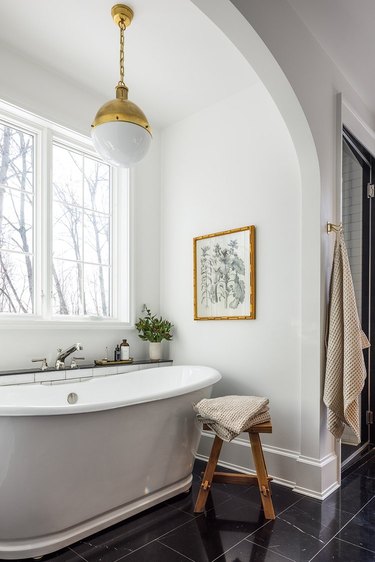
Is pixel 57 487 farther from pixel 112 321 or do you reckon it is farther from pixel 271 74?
pixel 271 74

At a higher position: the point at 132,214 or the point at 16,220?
the point at 132,214

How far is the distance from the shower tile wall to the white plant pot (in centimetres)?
162

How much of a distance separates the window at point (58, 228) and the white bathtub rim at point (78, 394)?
1.86 feet

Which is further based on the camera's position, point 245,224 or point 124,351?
point 124,351

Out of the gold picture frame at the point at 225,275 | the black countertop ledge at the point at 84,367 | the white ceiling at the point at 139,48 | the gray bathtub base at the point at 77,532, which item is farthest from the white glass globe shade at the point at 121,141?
the gray bathtub base at the point at 77,532

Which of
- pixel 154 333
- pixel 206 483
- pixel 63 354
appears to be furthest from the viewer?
pixel 154 333

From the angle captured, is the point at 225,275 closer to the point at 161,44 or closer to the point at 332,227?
the point at 332,227

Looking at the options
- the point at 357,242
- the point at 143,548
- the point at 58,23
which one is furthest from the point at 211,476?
the point at 58,23

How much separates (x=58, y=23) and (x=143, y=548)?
9.67 ft

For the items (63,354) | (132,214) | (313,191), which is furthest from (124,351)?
(313,191)

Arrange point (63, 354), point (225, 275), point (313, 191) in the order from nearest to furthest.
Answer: point (313, 191) < point (63, 354) < point (225, 275)

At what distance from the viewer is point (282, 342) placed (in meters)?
2.81

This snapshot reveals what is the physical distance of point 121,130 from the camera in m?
2.18

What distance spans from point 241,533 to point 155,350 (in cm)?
162
